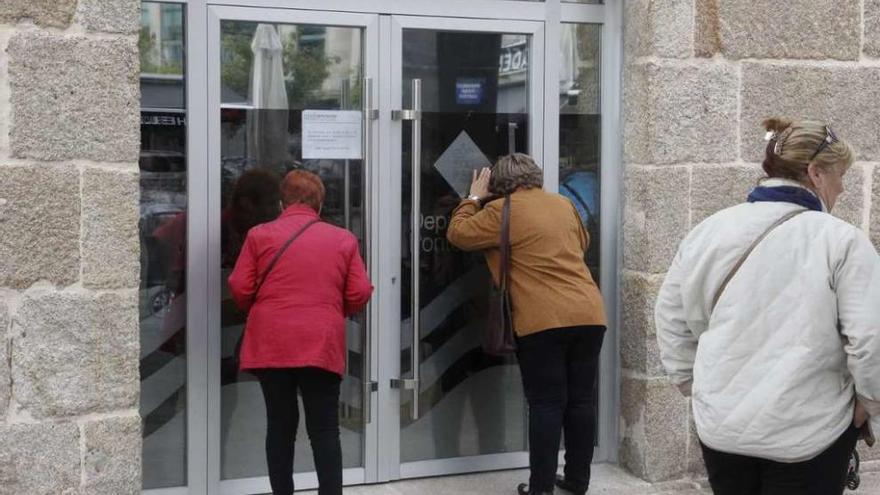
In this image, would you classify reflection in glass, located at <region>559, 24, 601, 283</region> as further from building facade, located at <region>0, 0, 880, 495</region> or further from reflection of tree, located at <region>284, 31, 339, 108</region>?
reflection of tree, located at <region>284, 31, 339, 108</region>

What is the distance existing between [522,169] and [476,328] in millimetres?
981

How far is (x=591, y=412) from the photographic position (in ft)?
18.7

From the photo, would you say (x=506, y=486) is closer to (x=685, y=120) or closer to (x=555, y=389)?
(x=555, y=389)

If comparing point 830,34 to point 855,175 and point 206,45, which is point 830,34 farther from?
point 206,45

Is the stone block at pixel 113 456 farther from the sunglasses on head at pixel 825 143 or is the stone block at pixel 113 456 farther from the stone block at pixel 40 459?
the sunglasses on head at pixel 825 143

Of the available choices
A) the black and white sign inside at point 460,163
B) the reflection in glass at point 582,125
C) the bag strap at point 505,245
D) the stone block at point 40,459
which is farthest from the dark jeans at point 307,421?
the reflection in glass at point 582,125

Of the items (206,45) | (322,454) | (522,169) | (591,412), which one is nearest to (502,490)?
(591,412)

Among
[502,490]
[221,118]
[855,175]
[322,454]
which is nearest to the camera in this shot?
[322,454]

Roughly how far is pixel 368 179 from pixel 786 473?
Answer: 300 centimetres

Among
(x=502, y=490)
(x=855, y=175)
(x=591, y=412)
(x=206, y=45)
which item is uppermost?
(x=206, y=45)

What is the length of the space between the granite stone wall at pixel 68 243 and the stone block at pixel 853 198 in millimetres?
3514

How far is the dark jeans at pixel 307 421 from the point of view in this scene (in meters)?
5.16

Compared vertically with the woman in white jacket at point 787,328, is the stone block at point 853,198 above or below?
above

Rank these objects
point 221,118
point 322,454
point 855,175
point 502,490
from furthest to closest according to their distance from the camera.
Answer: point 855,175, point 502,490, point 221,118, point 322,454
